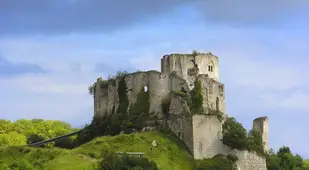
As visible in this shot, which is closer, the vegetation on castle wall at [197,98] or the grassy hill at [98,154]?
the grassy hill at [98,154]

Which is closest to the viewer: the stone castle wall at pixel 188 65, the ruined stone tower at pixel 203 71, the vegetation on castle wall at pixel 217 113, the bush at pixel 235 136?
the bush at pixel 235 136

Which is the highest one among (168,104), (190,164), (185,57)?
(185,57)

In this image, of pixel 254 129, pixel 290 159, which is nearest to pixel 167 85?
pixel 254 129

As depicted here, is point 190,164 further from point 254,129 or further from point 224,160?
point 254,129

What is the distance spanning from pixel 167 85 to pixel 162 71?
4.40 meters

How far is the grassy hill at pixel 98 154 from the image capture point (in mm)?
64938

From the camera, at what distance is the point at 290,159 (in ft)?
307

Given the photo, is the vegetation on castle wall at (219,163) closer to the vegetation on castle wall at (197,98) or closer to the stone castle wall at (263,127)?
the vegetation on castle wall at (197,98)

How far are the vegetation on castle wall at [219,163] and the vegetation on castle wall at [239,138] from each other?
1349 mm

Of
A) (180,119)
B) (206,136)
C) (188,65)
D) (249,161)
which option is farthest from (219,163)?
(188,65)

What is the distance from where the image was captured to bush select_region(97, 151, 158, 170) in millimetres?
61875

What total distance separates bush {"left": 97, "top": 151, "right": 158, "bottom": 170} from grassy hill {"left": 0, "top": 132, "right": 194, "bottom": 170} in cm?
161

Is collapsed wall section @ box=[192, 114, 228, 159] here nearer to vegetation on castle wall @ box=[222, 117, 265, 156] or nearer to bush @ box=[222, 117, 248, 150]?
bush @ box=[222, 117, 248, 150]

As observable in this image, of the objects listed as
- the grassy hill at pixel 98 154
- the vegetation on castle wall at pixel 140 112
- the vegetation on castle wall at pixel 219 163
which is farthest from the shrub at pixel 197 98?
the vegetation on castle wall at pixel 219 163
